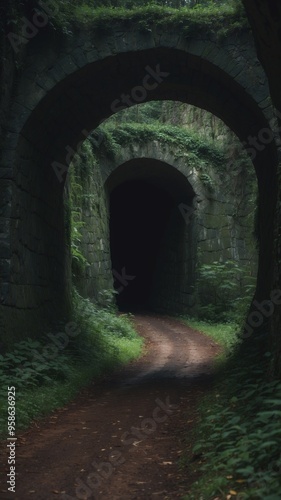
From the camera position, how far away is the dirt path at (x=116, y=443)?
12.6ft

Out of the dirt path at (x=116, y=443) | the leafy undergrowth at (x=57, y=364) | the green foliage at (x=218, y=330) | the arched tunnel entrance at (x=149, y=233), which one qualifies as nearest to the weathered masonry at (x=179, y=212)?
the arched tunnel entrance at (x=149, y=233)

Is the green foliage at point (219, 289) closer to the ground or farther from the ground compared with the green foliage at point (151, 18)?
closer to the ground

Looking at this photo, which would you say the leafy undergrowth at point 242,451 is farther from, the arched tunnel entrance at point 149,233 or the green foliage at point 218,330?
the arched tunnel entrance at point 149,233

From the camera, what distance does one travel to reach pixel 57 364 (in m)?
8.06

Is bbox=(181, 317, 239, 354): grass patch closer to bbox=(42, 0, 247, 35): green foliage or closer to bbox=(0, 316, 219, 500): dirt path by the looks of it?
bbox=(0, 316, 219, 500): dirt path

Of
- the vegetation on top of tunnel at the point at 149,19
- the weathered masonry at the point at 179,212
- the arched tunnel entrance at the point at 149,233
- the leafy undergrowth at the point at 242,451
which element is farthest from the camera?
the arched tunnel entrance at the point at 149,233

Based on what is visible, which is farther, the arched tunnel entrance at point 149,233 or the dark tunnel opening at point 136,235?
the dark tunnel opening at point 136,235

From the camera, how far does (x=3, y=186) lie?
24.4 feet

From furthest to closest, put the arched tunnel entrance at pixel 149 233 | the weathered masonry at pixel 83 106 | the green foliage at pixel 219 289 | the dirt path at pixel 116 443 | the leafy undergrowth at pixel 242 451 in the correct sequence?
the arched tunnel entrance at pixel 149 233
the green foliage at pixel 219 289
the weathered masonry at pixel 83 106
the dirt path at pixel 116 443
the leafy undergrowth at pixel 242 451

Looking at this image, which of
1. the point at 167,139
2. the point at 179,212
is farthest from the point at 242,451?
the point at 179,212

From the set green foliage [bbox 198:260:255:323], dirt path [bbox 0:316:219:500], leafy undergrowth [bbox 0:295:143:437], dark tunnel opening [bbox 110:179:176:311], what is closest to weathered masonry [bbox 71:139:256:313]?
green foliage [bbox 198:260:255:323]

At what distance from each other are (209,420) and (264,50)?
340 cm

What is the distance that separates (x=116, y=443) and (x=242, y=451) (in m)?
1.76

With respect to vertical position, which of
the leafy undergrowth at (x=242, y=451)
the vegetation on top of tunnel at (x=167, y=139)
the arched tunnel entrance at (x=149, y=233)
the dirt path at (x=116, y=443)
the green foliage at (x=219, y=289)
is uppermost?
the vegetation on top of tunnel at (x=167, y=139)
